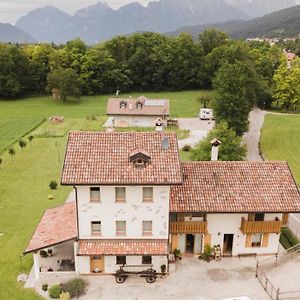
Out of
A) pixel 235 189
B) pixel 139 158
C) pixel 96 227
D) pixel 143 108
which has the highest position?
pixel 139 158

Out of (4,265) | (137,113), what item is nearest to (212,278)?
(4,265)

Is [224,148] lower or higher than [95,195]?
lower

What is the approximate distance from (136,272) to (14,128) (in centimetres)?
5487

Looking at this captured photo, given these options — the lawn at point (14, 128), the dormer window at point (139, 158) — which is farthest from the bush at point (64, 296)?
the lawn at point (14, 128)

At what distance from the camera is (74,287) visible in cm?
3019

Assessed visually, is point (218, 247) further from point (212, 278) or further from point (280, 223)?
point (280, 223)

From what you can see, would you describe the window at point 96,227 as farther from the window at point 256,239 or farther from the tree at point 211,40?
the tree at point 211,40

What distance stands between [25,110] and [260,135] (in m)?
54.5

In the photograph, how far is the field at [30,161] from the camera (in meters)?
35.0

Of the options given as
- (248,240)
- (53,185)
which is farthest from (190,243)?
(53,185)

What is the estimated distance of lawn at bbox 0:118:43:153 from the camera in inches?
2766

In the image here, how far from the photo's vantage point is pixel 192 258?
34500 mm

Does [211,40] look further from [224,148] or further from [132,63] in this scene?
[224,148]

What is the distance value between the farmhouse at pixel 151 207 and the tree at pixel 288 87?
60.8m
